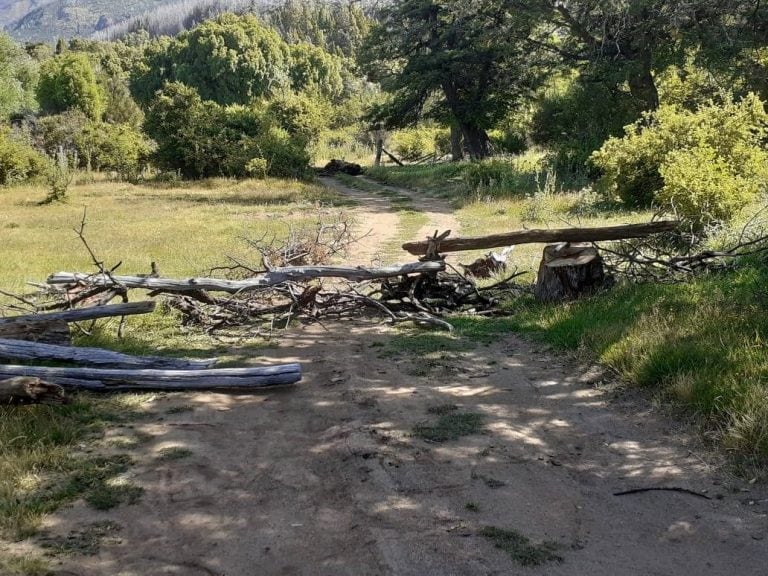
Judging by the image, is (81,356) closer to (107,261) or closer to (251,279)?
(251,279)

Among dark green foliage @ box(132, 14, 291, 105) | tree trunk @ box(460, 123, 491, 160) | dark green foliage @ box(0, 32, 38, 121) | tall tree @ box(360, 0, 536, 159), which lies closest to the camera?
tall tree @ box(360, 0, 536, 159)

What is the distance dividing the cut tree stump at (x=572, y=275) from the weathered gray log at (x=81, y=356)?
4.42 m

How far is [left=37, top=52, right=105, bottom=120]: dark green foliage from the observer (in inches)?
2301

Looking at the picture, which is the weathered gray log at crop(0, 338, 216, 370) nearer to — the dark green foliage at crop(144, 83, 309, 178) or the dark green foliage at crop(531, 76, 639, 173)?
the dark green foliage at crop(531, 76, 639, 173)

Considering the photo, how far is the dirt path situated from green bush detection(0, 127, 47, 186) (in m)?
28.9

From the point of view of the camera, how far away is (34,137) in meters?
37.8

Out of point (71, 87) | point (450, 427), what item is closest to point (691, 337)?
point (450, 427)

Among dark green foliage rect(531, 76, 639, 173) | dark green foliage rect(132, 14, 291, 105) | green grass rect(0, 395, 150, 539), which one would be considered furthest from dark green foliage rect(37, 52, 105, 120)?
green grass rect(0, 395, 150, 539)

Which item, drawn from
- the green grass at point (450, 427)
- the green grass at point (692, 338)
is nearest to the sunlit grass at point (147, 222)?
the green grass at point (692, 338)

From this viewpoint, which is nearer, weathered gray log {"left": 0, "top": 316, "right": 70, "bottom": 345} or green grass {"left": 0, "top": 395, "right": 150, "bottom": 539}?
green grass {"left": 0, "top": 395, "right": 150, "bottom": 539}

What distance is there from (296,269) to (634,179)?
33.4 ft

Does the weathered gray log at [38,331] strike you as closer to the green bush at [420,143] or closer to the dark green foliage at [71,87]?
the green bush at [420,143]

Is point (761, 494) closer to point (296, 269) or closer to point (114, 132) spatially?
point (296, 269)

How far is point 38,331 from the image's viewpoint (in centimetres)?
572
